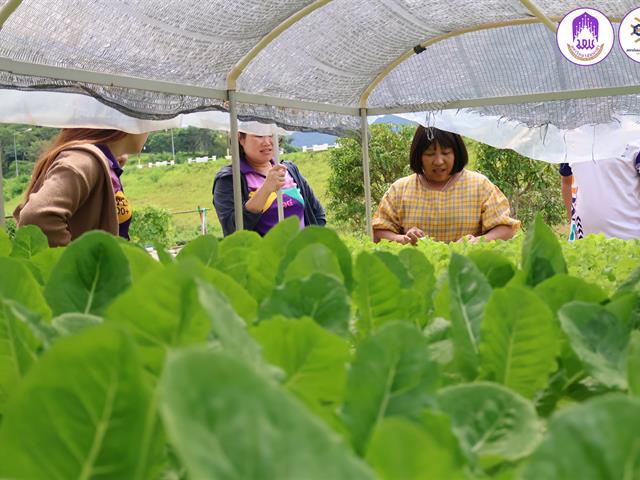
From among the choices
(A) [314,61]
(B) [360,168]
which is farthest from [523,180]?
(A) [314,61]

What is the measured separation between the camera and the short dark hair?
3.97 m

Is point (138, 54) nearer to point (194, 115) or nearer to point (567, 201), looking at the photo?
point (194, 115)

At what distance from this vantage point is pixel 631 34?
446cm

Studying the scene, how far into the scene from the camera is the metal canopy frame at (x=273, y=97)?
11.4 feet

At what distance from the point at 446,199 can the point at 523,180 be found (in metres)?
9.51

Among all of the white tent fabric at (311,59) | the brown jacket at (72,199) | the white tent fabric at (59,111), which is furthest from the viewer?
the white tent fabric at (59,111)

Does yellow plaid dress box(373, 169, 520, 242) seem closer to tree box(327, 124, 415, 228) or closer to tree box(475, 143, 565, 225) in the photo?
tree box(475, 143, 565, 225)

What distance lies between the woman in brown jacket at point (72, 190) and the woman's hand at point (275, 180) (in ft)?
4.04

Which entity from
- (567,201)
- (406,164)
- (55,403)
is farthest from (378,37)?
(406,164)

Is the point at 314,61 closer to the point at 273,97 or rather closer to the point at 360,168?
the point at 273,97

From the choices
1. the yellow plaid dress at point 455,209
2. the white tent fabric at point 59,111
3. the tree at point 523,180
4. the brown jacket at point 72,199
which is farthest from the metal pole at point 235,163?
the tree at point 523,180

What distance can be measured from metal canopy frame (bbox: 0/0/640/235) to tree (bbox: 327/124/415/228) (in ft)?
24.5

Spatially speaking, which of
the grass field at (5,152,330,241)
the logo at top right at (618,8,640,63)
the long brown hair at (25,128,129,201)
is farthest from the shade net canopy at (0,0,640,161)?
the grass field at (5,152,330,241)

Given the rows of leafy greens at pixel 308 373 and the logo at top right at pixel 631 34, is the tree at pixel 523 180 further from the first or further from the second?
the rows of leafy greens at pixel 308 373
